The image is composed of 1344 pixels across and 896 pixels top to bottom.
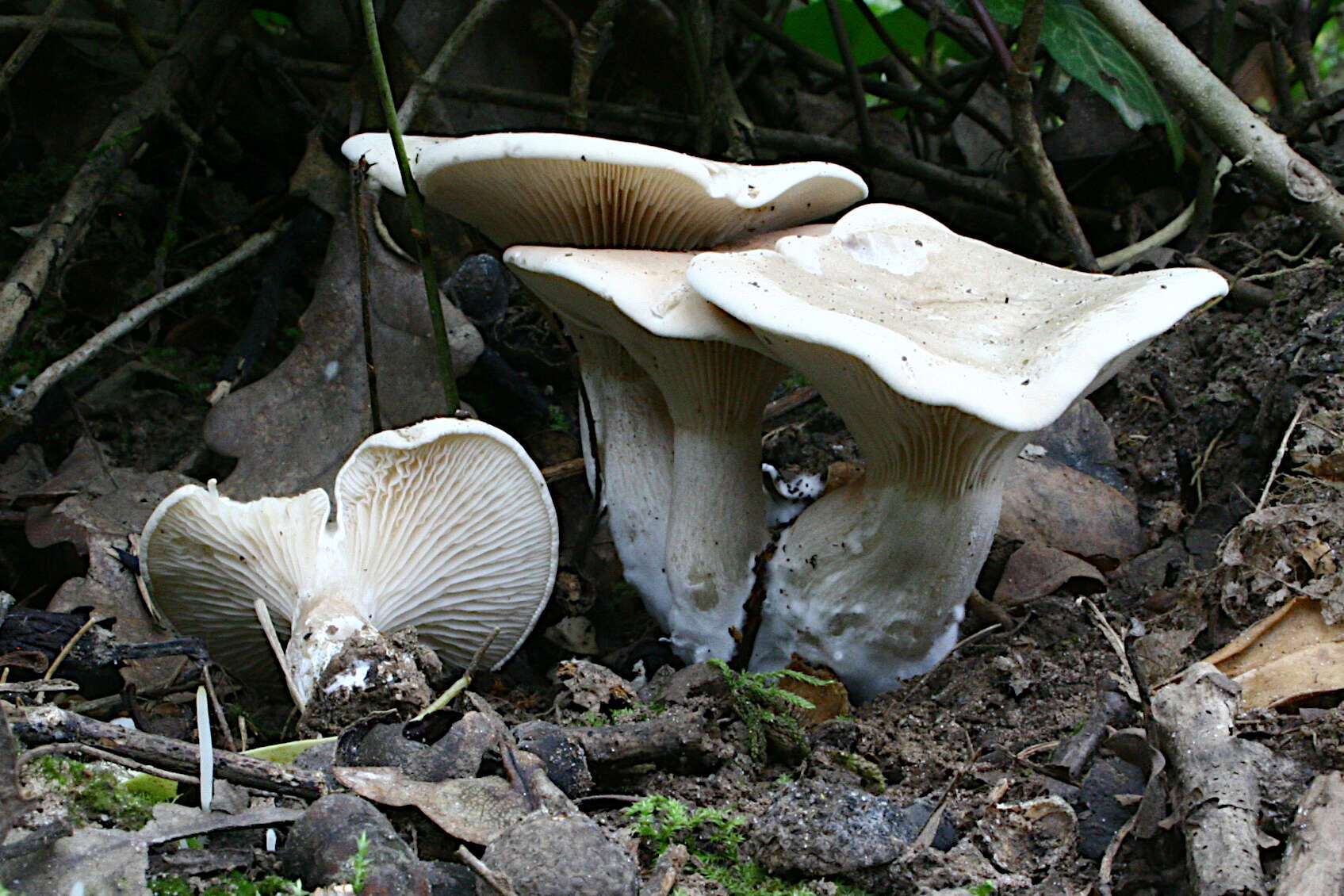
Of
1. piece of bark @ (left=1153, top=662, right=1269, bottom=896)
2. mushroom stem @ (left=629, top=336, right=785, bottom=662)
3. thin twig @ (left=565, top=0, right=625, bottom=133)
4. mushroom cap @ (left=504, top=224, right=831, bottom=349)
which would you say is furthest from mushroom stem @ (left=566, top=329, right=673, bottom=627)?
piece of bark @ (left=1153, top=662, right=1269, bottom=896)

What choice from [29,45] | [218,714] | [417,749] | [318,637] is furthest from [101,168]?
[417,749]

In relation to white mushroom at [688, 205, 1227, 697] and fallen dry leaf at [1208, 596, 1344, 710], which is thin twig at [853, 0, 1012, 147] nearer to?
white mushroom at [688, 205, 1227, 697]

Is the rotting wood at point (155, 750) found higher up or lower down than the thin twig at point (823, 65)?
lower down

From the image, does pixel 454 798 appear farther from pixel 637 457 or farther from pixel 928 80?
pixel 928 80

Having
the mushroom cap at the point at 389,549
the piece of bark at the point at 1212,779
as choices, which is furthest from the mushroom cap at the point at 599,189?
the piece of bark at the point at 1212,779

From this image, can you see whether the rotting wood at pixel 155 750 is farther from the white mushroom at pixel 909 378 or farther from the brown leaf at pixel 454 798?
the white mushroom at pixel 909 378
